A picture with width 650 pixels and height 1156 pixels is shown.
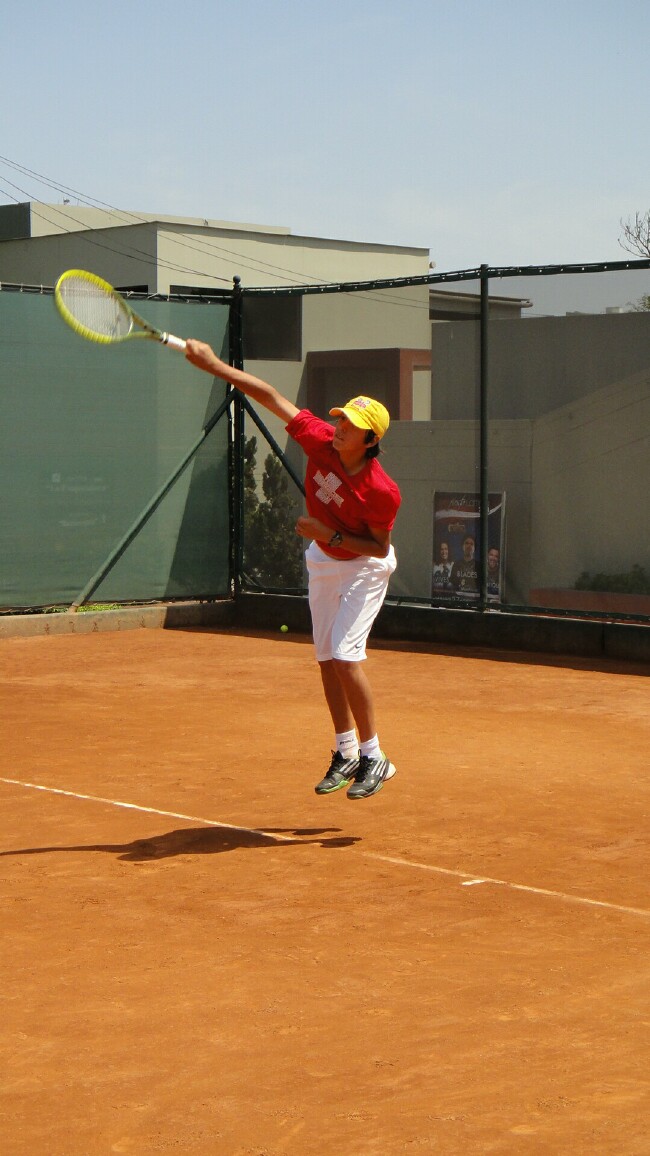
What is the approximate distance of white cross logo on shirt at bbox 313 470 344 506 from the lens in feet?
19.9

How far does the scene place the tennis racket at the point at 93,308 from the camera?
6.28 m

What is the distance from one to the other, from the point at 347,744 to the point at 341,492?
3.52 ft

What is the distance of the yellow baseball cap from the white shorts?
0.54 m

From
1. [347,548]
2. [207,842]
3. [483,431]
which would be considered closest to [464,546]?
[483,431]

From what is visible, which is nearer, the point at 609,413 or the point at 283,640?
the point at 609,413

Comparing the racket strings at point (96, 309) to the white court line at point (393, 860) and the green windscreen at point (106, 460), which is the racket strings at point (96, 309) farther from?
the green windscreen at point (106, 460)

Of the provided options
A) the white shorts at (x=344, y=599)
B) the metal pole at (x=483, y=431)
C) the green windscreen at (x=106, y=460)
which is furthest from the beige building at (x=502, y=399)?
the white shorts at (x=344, y=599)

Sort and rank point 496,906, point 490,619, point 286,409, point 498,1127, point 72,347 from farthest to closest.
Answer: point 72,347, point 490,619, point 286,409, point 496,906, point 498,1127

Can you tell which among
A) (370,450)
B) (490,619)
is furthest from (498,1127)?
(490,619)

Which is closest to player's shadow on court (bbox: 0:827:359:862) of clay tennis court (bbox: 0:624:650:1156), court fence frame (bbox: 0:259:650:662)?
clay tennis court (bbox: 0:624:650:1156)

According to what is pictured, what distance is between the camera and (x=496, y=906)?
4.96 metres

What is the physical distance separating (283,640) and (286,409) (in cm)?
688

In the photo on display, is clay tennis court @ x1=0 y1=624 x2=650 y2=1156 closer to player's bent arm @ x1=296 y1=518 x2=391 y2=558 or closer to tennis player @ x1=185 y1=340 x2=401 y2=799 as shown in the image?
tennis player @ x1=185 y1=340 x2=401 y2=799

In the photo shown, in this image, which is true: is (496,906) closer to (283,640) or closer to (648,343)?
(648,343)
